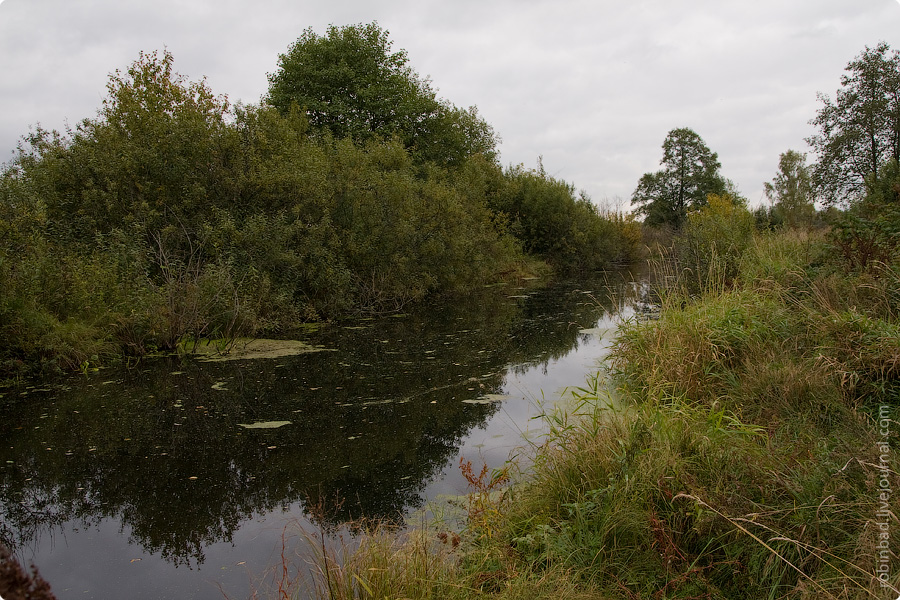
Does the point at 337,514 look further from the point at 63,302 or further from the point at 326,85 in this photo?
the point at 326,85

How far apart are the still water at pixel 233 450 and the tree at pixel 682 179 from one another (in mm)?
44303

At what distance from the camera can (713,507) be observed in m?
2.97

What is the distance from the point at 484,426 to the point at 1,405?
5.84 metres

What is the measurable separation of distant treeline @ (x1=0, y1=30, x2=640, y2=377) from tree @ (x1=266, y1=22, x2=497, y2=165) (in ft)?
11.1

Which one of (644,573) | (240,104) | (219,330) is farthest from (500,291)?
(644,573)

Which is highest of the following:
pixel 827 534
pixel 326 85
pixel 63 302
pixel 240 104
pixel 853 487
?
pixel 326 85

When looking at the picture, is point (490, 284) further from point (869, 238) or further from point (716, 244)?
point (869, 238)

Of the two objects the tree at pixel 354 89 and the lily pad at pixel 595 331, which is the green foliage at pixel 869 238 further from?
the tree at pixel 354 89

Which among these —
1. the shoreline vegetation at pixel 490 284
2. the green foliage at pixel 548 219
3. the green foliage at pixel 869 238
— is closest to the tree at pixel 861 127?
the shoreline vegetation at pixel 490 284

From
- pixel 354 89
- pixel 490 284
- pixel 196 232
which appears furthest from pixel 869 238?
pixel 354 89

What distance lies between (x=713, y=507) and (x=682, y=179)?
5235 cm

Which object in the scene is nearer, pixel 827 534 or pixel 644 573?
pixel 827 534

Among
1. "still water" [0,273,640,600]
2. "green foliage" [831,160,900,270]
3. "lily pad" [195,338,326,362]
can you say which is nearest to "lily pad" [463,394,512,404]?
"still water" [0,273,640,600]

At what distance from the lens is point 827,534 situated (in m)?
2.68
